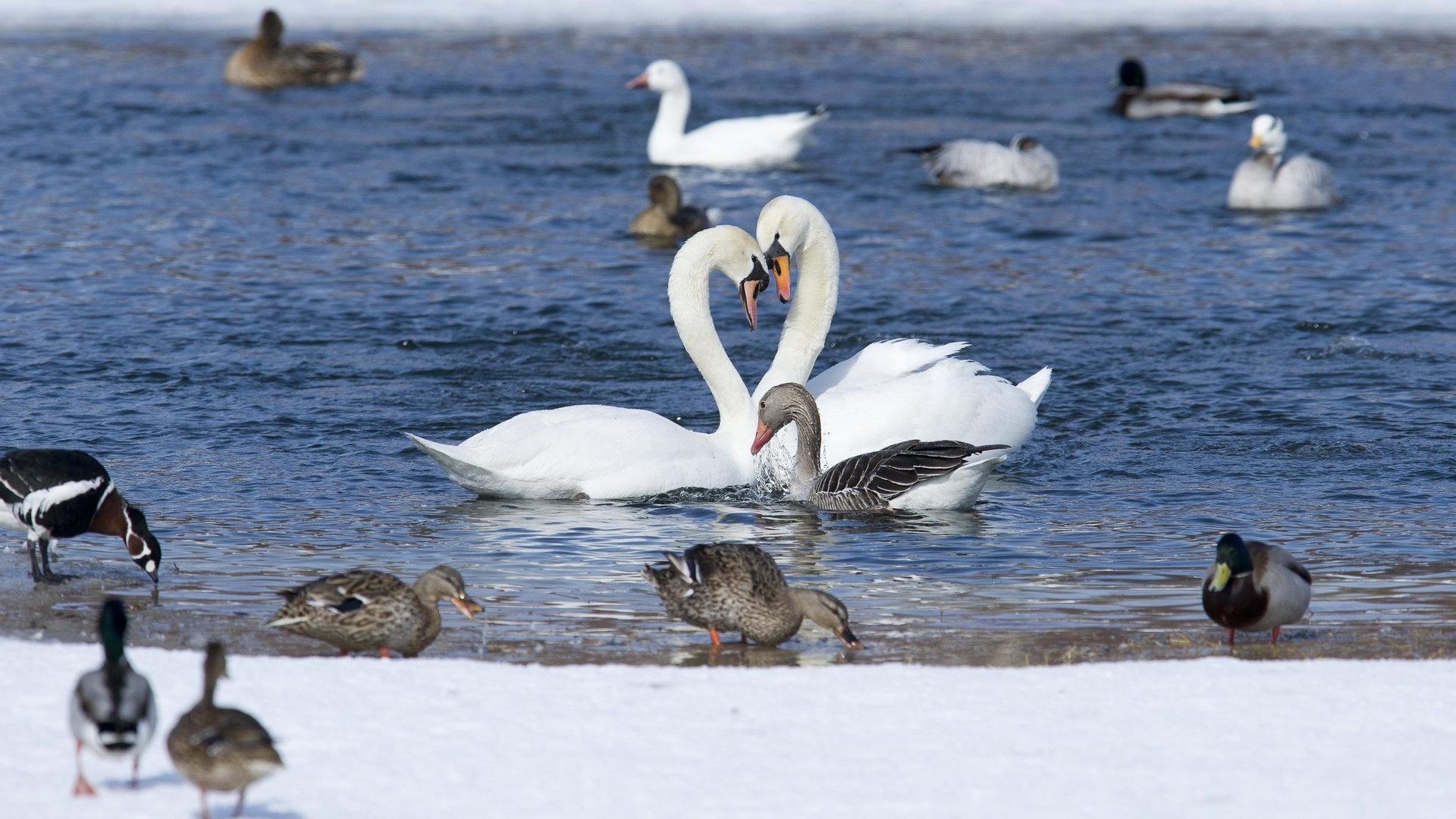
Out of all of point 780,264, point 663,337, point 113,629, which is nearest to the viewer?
point 113,629

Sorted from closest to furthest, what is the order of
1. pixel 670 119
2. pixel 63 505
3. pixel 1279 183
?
pixel 63 505 < pixel 1279 183 < pixel 670 119

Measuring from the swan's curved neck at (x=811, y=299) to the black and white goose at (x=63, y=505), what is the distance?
390 centimetres

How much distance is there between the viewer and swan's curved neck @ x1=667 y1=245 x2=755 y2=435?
936cm

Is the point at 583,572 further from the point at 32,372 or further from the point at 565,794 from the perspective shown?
the point at 32,372

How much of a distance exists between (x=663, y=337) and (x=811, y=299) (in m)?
2.56

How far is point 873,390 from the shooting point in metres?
9.25

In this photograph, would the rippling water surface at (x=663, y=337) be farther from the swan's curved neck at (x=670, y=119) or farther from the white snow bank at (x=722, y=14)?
the white snow bank at (x=722, y=14)

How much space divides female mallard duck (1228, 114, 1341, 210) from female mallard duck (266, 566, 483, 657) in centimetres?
1239

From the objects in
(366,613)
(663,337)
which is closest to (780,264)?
(663,337)

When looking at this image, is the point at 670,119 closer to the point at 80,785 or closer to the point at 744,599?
the point at 744,599

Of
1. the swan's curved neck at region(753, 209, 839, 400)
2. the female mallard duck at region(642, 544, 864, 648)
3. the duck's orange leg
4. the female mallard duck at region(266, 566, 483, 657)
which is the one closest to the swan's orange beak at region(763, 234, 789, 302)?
the swan's curved neck at region(753, 209, 839, 400)

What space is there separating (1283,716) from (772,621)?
1.79m

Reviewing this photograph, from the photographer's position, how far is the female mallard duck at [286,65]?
2434 cm

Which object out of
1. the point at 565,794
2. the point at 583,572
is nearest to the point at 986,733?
the point at 565,794
